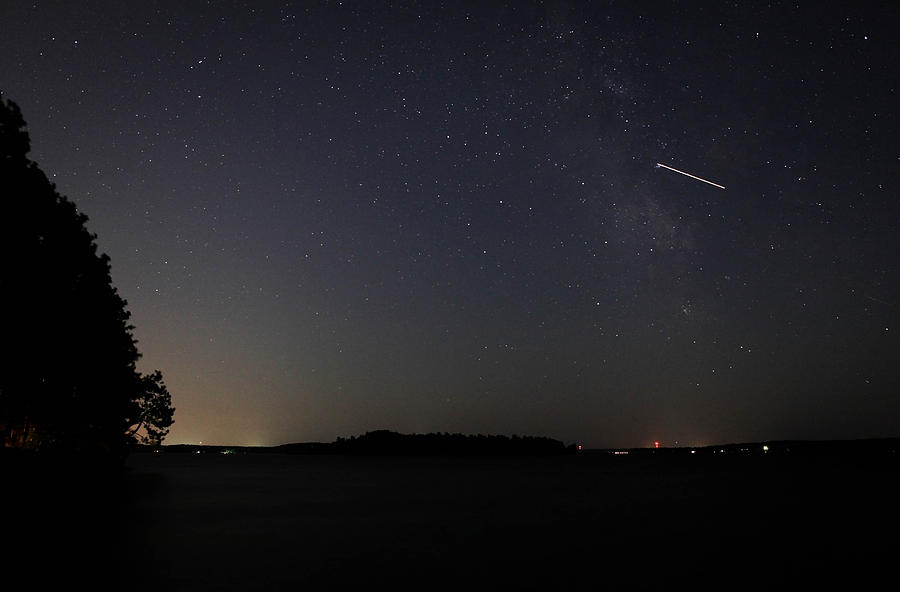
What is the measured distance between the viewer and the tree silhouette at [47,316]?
21562 mm

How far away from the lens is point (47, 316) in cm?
2278

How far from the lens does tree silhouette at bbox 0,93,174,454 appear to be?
2156 cm

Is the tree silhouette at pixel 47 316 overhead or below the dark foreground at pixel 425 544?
overhead

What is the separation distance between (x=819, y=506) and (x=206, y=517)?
3240cm

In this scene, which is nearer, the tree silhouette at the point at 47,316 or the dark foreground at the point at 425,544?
the dark foreground at the point at 425,544

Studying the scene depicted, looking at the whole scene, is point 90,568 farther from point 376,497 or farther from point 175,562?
point 376,497

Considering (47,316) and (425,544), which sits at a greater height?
(47,316)

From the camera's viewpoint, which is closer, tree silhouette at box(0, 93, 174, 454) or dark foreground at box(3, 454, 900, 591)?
dark foreground at box(3, 454, 900, 591)

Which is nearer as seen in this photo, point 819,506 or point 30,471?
point 30,471

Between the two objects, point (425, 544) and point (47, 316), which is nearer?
point (425, 544)

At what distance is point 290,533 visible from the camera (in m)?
21.4

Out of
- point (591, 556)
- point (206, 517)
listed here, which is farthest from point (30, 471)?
point (591, 556)

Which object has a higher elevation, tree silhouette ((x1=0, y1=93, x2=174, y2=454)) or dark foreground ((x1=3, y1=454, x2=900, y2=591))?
tree silhouette ((x1=0, y1=93, x2=174, y2=454))

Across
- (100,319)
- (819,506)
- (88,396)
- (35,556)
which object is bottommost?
(819,506)
